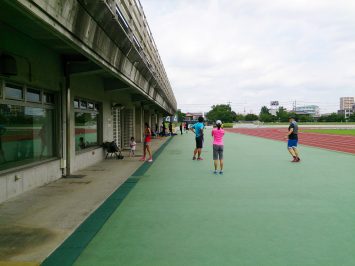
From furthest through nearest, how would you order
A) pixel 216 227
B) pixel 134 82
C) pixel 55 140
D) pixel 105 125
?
pixel 105 125
pixel 134 82
pixel 55 140
pixel 216 227

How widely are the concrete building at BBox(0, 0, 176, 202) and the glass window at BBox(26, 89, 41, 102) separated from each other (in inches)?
0.9


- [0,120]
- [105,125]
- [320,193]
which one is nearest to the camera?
[0,120]

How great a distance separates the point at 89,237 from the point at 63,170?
19.2 feet

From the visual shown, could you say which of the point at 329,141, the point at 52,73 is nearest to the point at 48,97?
the point at 52,73

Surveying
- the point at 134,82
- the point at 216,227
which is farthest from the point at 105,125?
the point at 216,227

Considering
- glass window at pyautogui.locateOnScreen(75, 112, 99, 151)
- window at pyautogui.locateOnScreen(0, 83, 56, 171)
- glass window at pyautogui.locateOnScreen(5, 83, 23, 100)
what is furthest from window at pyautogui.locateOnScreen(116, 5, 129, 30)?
glass window at pyautogui.locateOnScreen(75, 112, 99, 151)

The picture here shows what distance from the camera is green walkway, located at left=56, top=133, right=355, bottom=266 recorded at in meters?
4.65

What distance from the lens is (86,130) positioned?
13969 mm

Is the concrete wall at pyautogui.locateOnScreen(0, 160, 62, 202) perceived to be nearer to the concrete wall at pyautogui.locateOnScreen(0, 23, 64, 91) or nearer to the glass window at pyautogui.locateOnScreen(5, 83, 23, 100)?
the glass window at pyautogui.locateOnScreen(5, 83, 23, 100)

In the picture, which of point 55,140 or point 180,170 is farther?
point 180,170

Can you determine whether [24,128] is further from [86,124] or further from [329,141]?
[329,141]

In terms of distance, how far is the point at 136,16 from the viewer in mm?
13094

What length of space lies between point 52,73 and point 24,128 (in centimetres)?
173

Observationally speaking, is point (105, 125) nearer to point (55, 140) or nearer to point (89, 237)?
point (55, 140)
